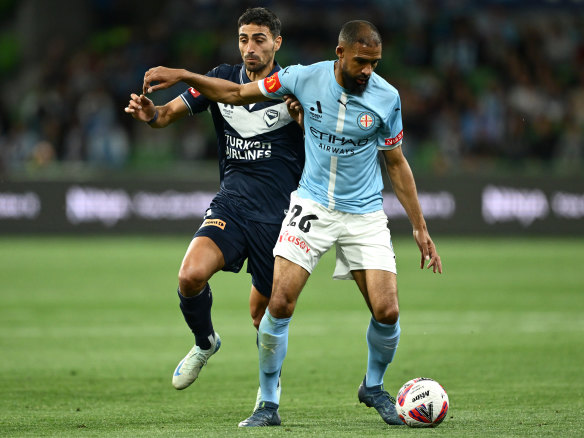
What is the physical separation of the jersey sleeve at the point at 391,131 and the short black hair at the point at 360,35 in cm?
44

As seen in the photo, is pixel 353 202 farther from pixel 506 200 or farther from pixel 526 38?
pixel 526 38

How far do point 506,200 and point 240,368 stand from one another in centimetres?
1328

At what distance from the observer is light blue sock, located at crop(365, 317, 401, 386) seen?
640cm

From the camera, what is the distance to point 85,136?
74.6 feet

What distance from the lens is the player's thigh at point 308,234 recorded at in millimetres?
6320

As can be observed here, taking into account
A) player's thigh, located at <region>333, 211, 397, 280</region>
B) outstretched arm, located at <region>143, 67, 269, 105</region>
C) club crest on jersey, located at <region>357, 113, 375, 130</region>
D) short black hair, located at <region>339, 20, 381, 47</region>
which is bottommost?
player's thigh, located at <region>333, 211, 397, 280</region>

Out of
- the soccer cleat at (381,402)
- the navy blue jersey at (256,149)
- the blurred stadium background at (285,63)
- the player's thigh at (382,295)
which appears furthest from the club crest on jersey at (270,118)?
the blurred stadium background at (285,63)

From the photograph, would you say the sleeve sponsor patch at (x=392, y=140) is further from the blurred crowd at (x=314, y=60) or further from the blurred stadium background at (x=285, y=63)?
the blurred crowd at (x=314, y=60)

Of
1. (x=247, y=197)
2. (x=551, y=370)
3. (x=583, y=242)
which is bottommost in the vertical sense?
(x=583, y=242)

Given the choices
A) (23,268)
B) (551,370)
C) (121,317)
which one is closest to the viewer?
(551,370)

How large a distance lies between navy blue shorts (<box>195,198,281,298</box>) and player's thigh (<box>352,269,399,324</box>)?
102 centimetres

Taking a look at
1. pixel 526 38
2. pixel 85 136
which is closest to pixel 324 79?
pixel 85 136

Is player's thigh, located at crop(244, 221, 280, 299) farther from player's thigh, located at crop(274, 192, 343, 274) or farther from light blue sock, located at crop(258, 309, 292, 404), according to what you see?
light blue sock, located at crop(258, 309, 292, 404)

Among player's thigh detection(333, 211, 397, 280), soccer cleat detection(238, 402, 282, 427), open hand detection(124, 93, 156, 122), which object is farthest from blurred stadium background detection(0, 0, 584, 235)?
soccer cleat detection(238, 402, 282, 427)
